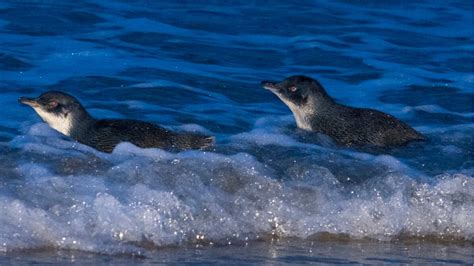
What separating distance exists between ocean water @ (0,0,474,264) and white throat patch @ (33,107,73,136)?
0.21 meters

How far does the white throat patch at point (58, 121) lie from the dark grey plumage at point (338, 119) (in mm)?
1879

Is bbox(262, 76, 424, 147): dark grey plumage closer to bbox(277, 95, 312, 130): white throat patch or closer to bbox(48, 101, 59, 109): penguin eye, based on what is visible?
bbox(277, 95, 312, 130): white throat patch

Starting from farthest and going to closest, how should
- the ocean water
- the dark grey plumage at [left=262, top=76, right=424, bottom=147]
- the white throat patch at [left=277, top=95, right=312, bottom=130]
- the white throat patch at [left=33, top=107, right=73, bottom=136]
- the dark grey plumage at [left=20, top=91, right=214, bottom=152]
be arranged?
the white throat patch at [left=277, top=95, right=312, bottom=130], the dark grey plumage at [left=262, top=76, right=424, bottom=147], the white throat patch at [left=33, top=107, right=73, bottom=136], the dark grey plumage at [left=20, top=91, right=214, bottom=152], the ocean water

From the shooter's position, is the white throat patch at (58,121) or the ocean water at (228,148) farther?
the white throat patch at (58,121)

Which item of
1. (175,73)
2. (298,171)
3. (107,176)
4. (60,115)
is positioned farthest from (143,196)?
(175,73)

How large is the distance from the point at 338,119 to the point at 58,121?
7.46 ft

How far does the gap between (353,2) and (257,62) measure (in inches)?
169

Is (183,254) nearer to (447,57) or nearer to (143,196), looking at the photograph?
(143,196)

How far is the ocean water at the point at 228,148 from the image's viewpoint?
7.04 meters

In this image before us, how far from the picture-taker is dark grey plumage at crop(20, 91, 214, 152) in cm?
890

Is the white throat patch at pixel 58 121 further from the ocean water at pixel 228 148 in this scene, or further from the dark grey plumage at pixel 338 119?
the dark grey plumage at pixel 338 119

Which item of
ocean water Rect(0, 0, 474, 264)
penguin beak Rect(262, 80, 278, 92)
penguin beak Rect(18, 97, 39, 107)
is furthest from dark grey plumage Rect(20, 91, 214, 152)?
penguin beak Rect(262, 80, 278, 92)

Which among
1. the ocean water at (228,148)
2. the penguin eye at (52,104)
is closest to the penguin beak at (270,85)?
the ocean water at (228,148)

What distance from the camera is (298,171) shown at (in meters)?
8.16
